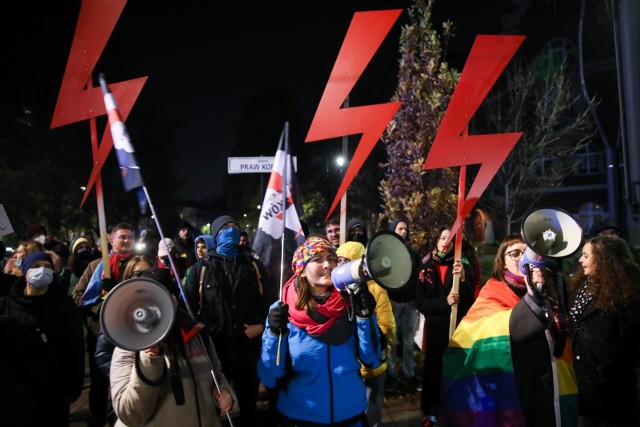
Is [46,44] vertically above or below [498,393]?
above

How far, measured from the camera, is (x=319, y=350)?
2711mm

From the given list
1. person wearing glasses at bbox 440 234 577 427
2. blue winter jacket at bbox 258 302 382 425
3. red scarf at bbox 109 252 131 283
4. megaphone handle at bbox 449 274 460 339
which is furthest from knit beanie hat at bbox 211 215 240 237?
person wearing glasses at bbox 440 234 577 427

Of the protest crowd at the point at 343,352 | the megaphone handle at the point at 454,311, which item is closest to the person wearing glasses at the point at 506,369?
the protest crowd at the point at 343,352

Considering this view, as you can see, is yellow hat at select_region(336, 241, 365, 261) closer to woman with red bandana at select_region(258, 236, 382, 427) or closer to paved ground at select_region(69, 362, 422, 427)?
woman with red bandana at select_region(258, 236, 382, 427)

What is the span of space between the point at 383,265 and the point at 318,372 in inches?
34.2

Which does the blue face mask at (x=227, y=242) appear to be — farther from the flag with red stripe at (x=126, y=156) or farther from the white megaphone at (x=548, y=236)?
the white megaphone at (x=548, y=236)

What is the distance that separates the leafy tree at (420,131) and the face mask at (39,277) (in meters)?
5.65

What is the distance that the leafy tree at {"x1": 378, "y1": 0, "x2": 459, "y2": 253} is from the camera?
7996 mm

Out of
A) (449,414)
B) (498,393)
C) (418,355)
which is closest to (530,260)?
(498,393)

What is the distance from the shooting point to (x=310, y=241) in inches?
116

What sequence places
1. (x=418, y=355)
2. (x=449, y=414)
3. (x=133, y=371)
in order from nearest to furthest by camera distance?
1. (x=133, y=371)
2. (x=449, y=414)
3. (x=418, y=355)

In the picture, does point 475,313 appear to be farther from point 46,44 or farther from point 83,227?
point 83,227

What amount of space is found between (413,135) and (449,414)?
601cm

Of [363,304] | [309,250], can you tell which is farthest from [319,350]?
[309,250]
